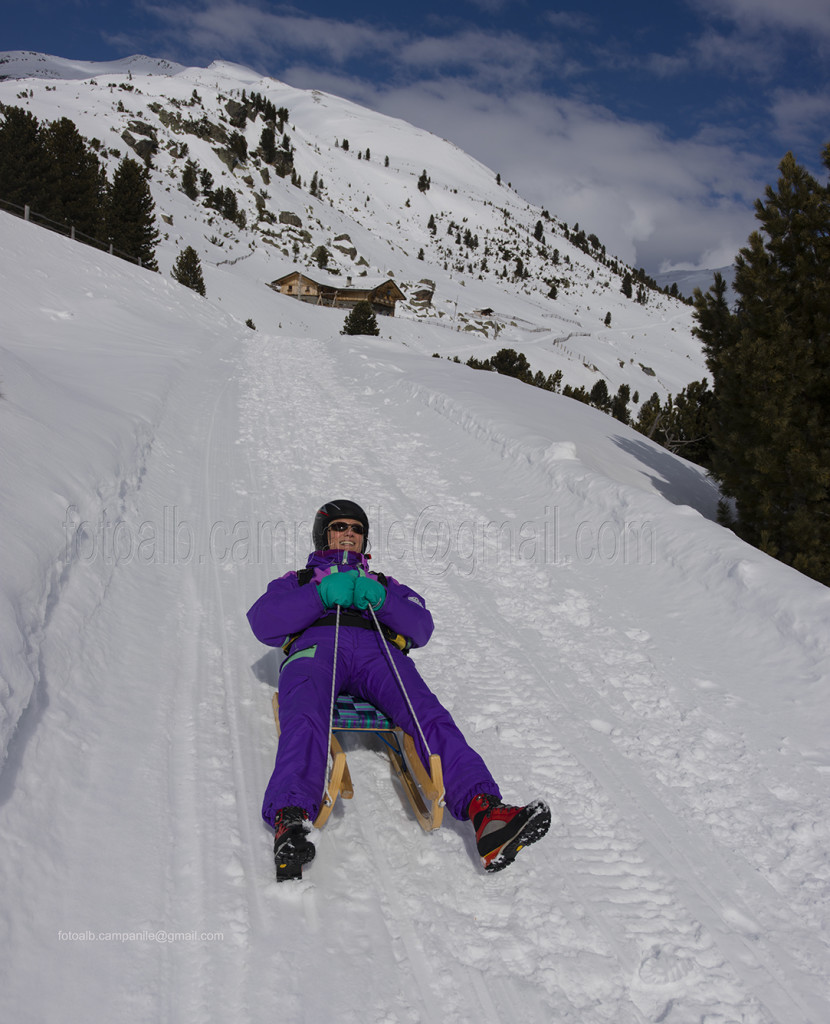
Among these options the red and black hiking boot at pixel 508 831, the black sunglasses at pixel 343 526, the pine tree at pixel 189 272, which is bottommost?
the red and black hiking boot at pixel 508 831

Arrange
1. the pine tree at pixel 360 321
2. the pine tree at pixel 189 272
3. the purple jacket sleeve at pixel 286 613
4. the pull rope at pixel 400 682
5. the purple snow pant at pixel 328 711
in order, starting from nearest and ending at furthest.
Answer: the purple snow pant at pixel 328 711 < the pull rope at pixel 400 682 < the purple jacket sleeve at pixel 286 613 < the pine tree at pixel 189 272 < the pine tree at pixel 360 321

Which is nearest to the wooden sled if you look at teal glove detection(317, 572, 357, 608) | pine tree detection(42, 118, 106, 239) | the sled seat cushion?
the sled seat cushion

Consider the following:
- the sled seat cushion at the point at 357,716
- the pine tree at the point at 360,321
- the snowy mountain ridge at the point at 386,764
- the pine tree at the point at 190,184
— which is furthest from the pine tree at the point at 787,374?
the pine tree at the point at 190,184

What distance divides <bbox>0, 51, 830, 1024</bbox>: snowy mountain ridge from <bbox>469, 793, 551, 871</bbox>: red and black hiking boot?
0.18 meters

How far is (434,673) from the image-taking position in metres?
3.99

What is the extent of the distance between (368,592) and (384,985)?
5.83ft

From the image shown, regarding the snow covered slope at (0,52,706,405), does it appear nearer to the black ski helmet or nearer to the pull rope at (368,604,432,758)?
the black ski helmet

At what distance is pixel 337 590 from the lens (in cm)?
345

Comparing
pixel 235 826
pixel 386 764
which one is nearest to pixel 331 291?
pixel 386 764

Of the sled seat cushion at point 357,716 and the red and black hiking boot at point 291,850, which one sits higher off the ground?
the sled seat cushion at point 357,716

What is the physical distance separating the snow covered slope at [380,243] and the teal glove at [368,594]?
41407 mm

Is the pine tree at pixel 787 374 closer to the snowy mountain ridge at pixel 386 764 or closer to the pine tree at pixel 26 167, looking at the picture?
the snowy mountain ridge at pixel 386 764

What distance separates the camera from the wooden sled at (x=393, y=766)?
2.55 m

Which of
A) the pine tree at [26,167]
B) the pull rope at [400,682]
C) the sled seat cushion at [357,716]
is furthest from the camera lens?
the pine tree at [26,167]
